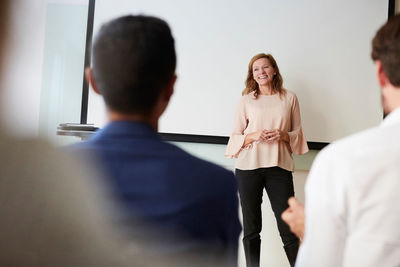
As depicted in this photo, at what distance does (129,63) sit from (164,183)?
18 centimetres

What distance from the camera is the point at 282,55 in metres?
2.78

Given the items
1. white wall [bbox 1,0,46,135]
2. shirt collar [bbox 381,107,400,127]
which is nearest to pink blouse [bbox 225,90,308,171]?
shirt collar [bbox 381,107,400,127]

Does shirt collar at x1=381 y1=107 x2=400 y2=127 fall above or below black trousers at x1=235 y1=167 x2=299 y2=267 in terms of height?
above

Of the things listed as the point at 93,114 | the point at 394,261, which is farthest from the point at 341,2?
the point at 394,261

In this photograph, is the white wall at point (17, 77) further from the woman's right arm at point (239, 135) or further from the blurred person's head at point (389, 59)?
the woman's right arm at point (239, 135)

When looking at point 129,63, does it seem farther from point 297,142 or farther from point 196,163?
point 297,142

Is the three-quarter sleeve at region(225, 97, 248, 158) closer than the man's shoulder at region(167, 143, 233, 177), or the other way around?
the man's shoulder at region(167, 143, 233, 177)

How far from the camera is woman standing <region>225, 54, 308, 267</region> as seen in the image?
2391mm

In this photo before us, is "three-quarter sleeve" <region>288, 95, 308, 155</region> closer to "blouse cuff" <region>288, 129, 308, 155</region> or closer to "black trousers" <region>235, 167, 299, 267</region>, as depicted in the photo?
"blouse cuff" <region>288, 129, 308, 155</region>

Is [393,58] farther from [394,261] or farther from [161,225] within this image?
[161,225]

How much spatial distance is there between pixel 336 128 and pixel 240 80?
740 millimetres

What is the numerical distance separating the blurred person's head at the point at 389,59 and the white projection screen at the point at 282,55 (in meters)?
2.02

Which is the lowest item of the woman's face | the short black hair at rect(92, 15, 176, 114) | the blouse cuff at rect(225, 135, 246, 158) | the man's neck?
the blouse cuff at rect(225, 135, 246, 158)

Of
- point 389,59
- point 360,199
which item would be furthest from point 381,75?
point 360,199
